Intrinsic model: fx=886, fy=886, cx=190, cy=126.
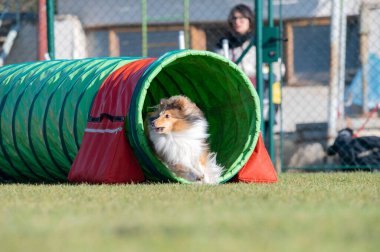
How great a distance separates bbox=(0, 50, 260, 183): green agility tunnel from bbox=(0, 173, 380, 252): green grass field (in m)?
1.02

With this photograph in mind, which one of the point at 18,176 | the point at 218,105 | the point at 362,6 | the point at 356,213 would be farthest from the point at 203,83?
the point at 362,6

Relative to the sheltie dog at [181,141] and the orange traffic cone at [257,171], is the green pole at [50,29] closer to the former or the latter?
the sheltie dog at [181,141]

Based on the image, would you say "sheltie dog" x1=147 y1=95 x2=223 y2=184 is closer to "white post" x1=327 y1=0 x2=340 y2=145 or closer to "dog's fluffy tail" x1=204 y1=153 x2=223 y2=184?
"dog's fluffy tail" x1=204 y1=153 x2=223 y2=184

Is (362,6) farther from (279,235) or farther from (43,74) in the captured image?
(279,235)

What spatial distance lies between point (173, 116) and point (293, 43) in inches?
294

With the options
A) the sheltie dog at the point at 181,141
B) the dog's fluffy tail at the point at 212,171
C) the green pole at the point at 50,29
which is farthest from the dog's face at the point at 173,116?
the green pole at the point at 50,29

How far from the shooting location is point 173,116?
7371mm

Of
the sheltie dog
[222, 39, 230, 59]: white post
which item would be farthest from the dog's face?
[222, 39, 230, 59]: white post

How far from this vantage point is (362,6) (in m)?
13.9

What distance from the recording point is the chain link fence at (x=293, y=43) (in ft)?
40.7

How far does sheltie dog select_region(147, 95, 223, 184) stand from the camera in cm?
734

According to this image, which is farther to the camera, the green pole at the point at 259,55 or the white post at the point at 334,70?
the white post at the point at 334,70

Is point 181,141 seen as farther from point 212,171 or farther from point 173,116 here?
point 212,171

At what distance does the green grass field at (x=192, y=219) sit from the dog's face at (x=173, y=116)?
43.1 inches
